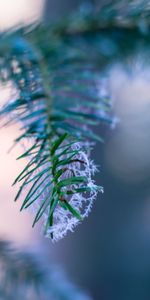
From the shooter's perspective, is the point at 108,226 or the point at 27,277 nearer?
the point at 27,277

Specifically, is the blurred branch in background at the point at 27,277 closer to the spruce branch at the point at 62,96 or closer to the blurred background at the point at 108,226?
the spruce branch at the point at 62,96

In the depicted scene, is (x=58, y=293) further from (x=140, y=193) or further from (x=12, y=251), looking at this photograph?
(x=140, y=193)

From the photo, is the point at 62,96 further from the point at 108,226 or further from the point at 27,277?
the point at 108,226

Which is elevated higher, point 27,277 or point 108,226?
point 108,226

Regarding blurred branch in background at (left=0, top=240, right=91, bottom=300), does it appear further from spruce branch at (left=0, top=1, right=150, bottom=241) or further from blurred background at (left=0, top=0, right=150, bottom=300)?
blurred background at (left=0, top=0, right=150, bottom=300)

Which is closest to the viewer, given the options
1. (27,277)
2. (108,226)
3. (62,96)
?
(62,96)

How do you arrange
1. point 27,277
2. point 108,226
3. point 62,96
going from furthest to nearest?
point 108,226 → point 27,277 → point 62,96

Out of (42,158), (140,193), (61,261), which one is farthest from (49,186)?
(61,261)

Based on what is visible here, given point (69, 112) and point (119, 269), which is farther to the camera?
point (119, 269)

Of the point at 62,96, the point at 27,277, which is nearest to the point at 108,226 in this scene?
the point at 27,277

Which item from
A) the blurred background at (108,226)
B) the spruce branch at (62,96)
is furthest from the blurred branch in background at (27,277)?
the blurred background at (108,226)

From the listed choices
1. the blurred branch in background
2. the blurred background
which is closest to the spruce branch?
the blurred branch in background
